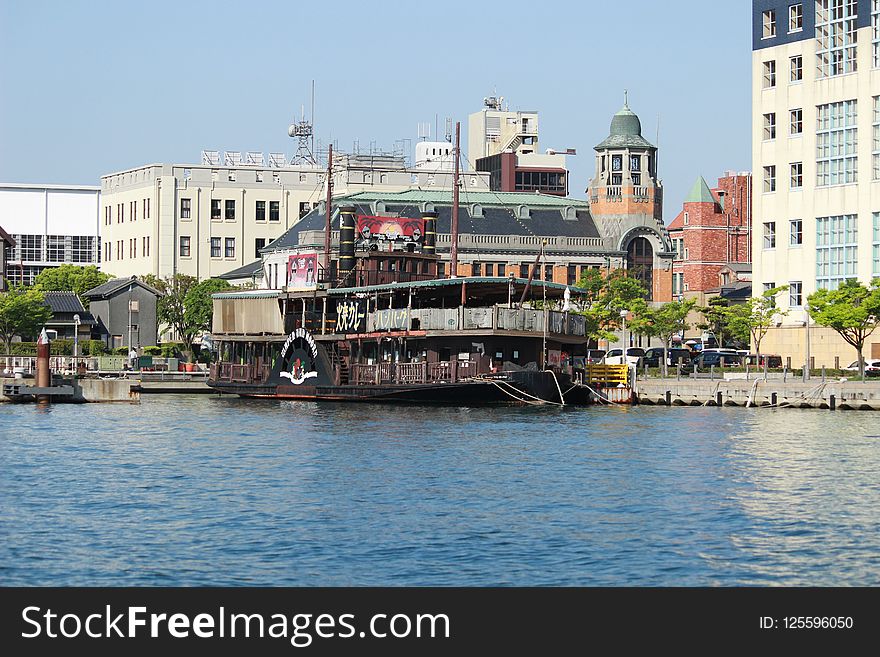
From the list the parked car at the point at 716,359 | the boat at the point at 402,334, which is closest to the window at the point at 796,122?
the parked car at the point at 716,359

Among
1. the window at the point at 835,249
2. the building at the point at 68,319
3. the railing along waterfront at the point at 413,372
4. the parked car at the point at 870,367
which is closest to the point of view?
the railing along waterfront at the point at 413,372

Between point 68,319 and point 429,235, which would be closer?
point 429,235

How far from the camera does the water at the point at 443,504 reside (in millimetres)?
33969

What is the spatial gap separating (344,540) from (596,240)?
12710cm

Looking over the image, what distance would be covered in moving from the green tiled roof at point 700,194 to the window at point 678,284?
9067 mm

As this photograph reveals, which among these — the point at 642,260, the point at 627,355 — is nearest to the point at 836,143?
the point at 627,355

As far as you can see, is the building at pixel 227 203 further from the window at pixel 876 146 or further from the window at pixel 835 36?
the window at pixel 876 146

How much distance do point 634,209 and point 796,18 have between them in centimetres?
4497

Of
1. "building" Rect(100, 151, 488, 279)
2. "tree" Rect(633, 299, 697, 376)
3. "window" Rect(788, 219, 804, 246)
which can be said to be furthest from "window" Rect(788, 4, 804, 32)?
"building" Rect(100, 151, 488, 279)

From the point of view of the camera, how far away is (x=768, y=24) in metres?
123

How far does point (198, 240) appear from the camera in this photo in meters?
190

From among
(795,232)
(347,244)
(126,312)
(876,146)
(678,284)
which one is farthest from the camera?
(678,284)

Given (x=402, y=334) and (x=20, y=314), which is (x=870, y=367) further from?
(x=20, y=314)

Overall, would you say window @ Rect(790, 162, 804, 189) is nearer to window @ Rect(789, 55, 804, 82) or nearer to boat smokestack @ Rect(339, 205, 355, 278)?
window @ Rect(789, 55, 804, 82)
